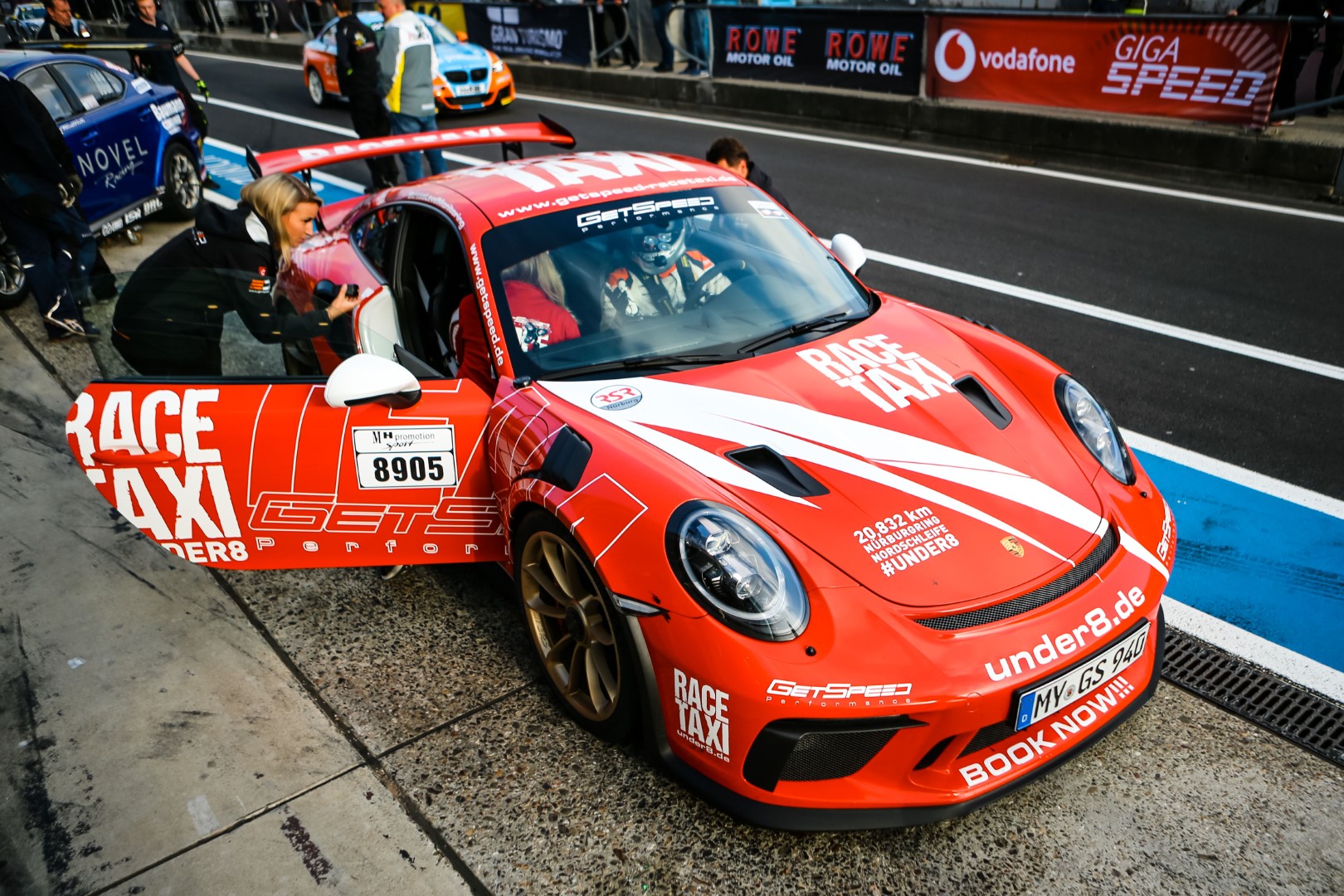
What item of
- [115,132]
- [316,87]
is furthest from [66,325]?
[316,87]

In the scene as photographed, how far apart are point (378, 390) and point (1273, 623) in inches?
124

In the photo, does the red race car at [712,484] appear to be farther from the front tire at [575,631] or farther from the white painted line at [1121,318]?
the white painted line at [1121,318]

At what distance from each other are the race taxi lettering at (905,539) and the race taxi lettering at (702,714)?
53cm

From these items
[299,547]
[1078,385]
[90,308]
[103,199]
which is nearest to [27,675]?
[299,547]

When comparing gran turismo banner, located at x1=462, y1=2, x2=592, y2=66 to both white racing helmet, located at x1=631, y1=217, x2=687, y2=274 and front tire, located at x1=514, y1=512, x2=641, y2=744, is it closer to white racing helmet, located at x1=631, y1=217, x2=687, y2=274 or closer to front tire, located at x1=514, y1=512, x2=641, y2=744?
white racing helmet, located at x1=631, y1=217, x2=687, y2=274

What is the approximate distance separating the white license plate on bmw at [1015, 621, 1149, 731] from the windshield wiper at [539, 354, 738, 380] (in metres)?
1.40

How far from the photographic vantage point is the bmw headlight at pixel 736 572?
250 centimetres

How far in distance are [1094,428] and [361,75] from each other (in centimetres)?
740

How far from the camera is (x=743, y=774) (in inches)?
100

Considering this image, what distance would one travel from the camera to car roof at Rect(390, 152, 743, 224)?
3732 mm

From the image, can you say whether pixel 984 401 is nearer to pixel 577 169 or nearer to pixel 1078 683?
pixel 1078 683

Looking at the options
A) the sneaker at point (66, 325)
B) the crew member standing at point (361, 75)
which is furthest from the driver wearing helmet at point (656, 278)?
the crew member standing at point (361, 75)

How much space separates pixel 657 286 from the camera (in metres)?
3.58

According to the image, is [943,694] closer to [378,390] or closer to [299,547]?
[378,390]
